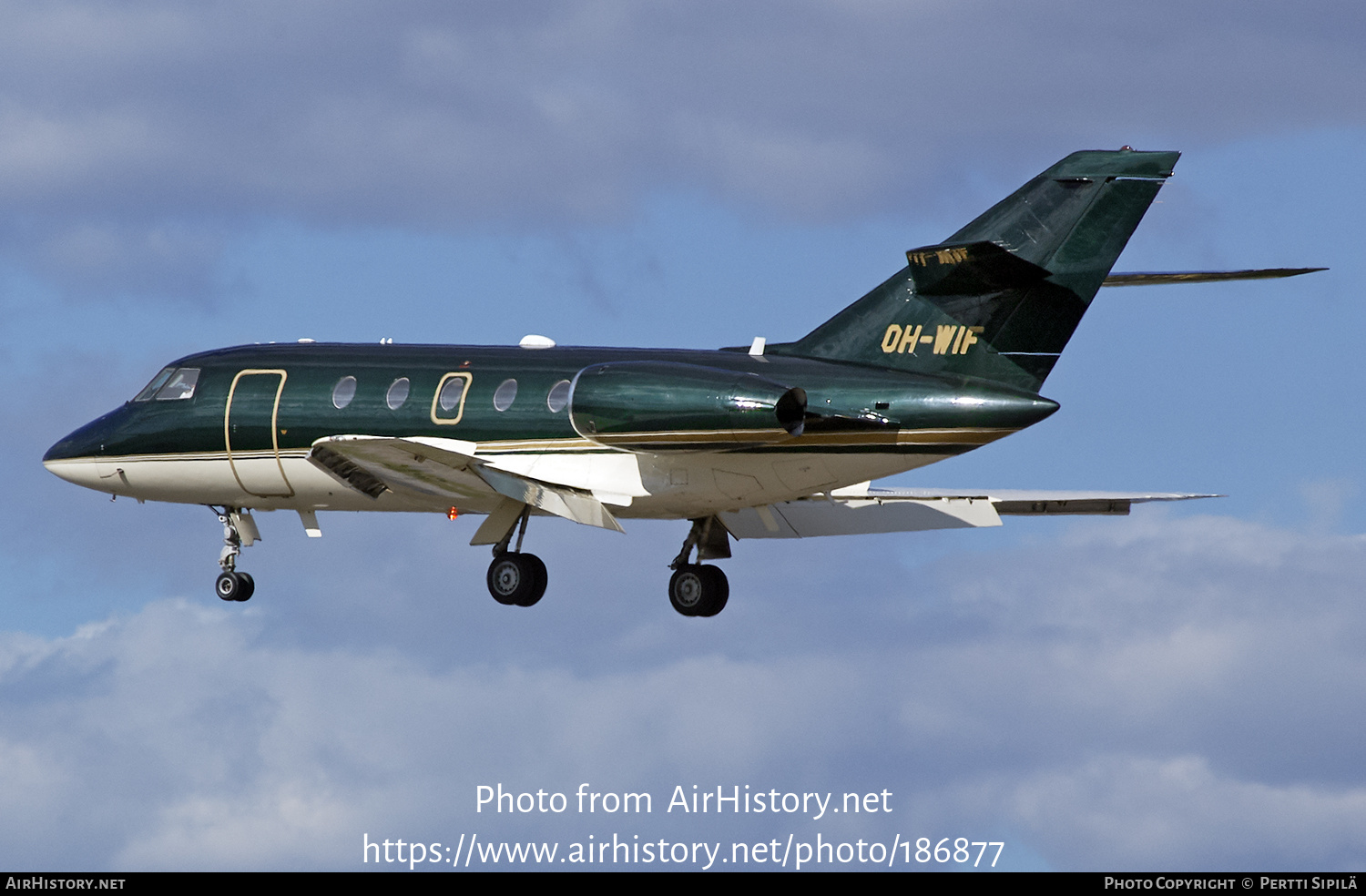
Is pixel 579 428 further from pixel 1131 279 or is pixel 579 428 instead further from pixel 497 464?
pixel 1131 279

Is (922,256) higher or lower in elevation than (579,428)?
higher

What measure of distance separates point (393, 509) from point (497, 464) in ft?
10.9

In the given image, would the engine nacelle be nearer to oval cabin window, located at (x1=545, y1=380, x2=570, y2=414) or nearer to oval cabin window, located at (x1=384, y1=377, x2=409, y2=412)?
oval cabin window, located at (x1=545, y1=380, x2=570, y2=414)

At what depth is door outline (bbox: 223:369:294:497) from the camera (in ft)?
126

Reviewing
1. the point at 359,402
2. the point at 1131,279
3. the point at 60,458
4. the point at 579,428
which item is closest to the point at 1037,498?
the point at 1131,279

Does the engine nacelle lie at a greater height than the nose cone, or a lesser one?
lesser

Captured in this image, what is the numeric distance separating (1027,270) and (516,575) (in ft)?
33.0

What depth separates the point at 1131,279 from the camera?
34656 millimetres

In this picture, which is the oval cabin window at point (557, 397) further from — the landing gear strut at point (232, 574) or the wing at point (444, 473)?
the landing gear strut at point (232, 574)

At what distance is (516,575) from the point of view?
3800 centimetres

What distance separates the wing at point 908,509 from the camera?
39.0m

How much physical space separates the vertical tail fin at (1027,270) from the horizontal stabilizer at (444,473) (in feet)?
17.7

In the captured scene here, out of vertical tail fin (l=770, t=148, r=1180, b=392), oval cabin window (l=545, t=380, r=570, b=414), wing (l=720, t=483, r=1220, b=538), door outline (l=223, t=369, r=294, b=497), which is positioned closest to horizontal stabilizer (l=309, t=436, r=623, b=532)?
oval cabin window (l=545, t=380, r=570, b=414)

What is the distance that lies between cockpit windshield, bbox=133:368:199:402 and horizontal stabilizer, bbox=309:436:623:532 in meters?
4.28
